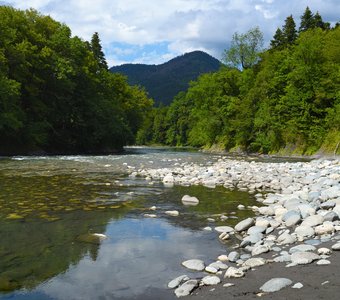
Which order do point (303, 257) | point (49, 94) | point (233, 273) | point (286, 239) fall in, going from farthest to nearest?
point (49, 94) < point (286, 239) < point (303, 257) < point (233, 273)

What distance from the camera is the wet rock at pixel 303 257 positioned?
470 cm

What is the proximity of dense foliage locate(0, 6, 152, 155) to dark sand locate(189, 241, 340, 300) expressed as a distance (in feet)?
93.7

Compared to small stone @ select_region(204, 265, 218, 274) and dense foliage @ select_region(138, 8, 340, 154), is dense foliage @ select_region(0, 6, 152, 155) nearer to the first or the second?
dense foliage @ select_region(138, 8, 340, 154)

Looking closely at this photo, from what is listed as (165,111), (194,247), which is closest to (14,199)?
(194,247)

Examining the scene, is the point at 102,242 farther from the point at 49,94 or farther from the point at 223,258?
the point at 49,94

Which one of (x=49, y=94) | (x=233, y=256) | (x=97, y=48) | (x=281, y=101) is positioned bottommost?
(x=233, y=256)

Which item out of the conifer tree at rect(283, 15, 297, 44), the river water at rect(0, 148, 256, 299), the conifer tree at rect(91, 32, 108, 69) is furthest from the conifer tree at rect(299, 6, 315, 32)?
the river water at rect(0, 148, 256, 299)

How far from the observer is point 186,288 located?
13.5ft

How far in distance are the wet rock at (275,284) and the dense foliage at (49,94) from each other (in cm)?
2891

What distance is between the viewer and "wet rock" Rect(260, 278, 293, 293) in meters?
3.93

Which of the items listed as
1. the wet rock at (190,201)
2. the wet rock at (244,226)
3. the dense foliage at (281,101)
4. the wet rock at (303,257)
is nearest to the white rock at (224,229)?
the wet rock at (244,226)

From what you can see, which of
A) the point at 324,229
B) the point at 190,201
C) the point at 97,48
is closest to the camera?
the point at 324,229

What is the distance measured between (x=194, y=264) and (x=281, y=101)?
32796mm

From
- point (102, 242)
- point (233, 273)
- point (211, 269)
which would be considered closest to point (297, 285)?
point (233, 273)
